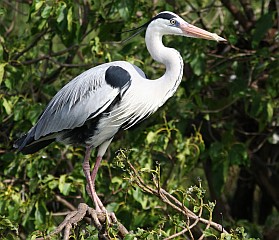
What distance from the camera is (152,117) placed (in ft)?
15.4

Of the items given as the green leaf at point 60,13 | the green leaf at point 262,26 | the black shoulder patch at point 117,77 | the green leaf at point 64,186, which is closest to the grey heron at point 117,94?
the black shoulder patch at point 117,77

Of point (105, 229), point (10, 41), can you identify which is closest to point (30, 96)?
point (10, 41)

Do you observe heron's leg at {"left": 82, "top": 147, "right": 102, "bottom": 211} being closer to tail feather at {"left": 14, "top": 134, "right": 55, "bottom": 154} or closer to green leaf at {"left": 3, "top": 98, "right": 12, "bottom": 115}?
tail feather at {"left": 14, "top": 134, "right": 55, "bottom": 154}

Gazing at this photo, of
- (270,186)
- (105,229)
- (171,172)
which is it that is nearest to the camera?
(105,229)

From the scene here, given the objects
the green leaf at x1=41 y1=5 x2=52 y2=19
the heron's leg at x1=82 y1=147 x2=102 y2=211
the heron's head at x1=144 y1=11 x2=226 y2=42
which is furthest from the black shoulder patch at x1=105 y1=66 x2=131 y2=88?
the green leaf at x1=41 y1=5 x2=52 y2=19

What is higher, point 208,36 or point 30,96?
point 208,36

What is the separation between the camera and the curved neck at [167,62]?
3.77m

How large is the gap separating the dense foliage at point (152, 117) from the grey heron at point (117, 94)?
363 mm

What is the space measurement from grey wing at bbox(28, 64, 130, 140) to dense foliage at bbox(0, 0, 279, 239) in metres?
0.39

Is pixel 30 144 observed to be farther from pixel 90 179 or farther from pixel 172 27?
pixel 172 27

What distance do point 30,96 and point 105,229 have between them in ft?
7.21

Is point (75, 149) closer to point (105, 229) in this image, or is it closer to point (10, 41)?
point (10, 41)

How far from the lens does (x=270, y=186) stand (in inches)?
203

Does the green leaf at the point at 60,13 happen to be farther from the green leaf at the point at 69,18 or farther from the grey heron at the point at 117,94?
the grey heron at the point at 117,94
